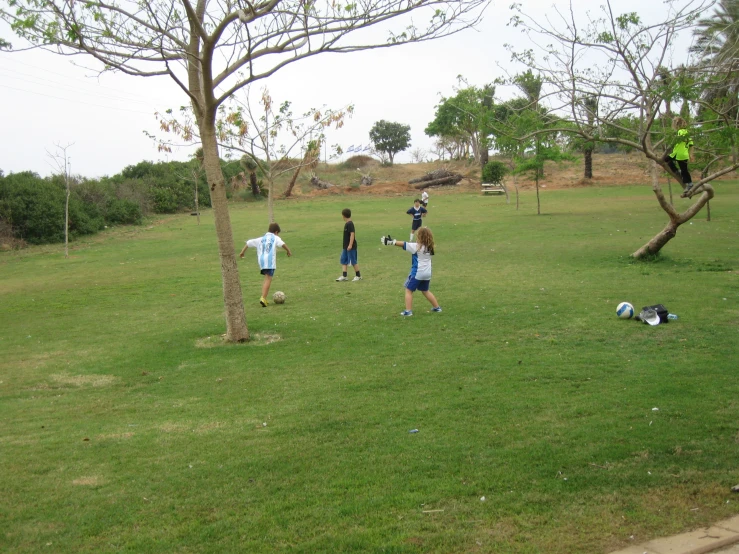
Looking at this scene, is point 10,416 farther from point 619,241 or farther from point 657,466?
point 619,241

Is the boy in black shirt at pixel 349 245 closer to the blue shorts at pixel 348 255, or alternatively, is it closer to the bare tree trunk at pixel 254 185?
the blue shorts at pixel 348 255

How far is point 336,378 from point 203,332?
429 centimetres

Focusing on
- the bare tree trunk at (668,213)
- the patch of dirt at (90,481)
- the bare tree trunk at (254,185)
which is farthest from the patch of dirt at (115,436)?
the bare tree trunk at (254,185)

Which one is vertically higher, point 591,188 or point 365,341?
point 591,188

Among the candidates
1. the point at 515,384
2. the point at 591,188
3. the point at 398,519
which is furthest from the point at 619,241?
the point at 591,188

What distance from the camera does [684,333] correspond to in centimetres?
966

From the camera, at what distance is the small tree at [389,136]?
263 ft

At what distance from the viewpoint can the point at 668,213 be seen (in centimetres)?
1577

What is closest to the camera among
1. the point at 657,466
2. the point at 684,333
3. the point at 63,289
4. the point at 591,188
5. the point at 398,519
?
the point at 398,519

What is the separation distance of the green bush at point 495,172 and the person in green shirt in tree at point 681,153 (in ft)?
113

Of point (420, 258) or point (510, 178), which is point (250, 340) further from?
point (510, 178)

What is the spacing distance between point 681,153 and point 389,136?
234 ft

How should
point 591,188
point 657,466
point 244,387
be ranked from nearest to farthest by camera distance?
point 657,466
point 244,387
point 591,188

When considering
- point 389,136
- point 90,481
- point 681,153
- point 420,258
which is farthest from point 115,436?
point 389,136
